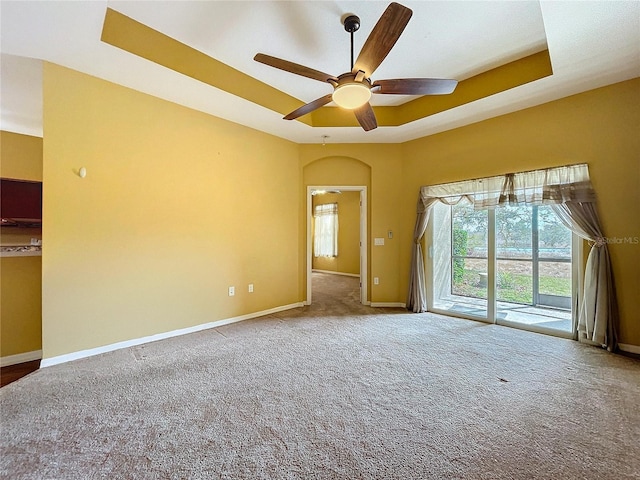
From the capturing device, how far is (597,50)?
2428mm

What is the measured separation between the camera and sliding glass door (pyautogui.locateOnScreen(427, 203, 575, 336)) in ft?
11.5

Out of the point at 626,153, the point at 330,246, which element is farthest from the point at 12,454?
the point at 330,246

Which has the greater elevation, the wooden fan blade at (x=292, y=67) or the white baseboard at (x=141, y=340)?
the wooden fan blade at (x=292, y=67)

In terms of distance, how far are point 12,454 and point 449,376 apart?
2965mm

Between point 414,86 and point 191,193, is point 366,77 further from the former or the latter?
point 191,193

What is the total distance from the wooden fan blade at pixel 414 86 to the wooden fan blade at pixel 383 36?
0.63 ft

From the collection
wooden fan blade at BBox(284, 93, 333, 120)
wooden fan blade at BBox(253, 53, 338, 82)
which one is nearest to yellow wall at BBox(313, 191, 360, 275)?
wooden fan blade at BBox(284, 93, 333, 120)

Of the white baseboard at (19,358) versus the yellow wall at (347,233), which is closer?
the white baseboard at (19,358)

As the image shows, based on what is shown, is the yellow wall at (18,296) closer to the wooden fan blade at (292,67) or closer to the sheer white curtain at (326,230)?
the wooden fan blade at (292,67)

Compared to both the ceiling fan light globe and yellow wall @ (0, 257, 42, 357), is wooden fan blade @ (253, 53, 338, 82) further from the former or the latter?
yellow wall @ (0, 257, 42, 357)

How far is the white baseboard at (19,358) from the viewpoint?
3.11m

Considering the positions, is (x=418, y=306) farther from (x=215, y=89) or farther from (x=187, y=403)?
(x=215, y=89)

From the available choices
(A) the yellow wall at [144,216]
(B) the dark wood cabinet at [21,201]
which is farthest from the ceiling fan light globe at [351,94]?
(B) the dark wood cabinet at [21,201]

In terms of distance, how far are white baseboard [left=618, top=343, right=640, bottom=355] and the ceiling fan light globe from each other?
3.69m
